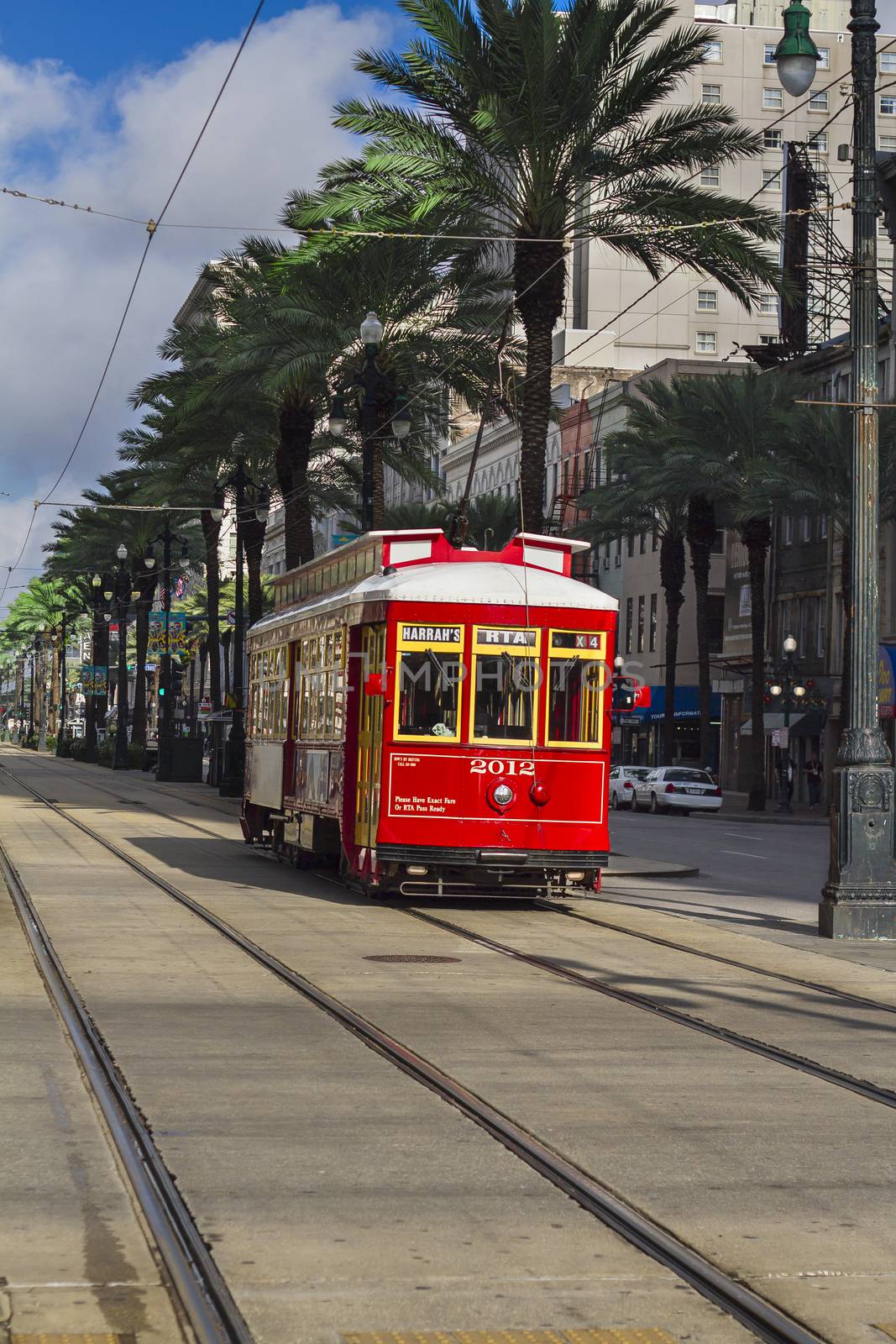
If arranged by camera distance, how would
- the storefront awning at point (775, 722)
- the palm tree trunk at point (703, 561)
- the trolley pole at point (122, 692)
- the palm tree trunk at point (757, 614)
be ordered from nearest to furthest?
the palm tree trunk at point (757, 614)
the palm tree trunk at point (703, 561)
the storefront awning at point (775, 722)
the trolley pole at point (122, 692)

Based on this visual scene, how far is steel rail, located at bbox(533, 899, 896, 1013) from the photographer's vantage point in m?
14.5

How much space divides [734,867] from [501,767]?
41.3ft

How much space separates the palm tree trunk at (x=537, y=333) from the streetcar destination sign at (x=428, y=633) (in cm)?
1029

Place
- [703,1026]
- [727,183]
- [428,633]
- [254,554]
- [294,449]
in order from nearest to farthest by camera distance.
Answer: [703,1026], [428,633], [294,449], [254,554], [727,183]

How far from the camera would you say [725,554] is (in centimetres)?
8406

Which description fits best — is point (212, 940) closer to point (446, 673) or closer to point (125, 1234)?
point (446, 673)

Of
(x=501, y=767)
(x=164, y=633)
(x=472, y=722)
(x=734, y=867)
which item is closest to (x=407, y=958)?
(x=501, y=767)

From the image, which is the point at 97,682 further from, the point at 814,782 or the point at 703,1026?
the point at 703,1026

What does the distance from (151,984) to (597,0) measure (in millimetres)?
20511

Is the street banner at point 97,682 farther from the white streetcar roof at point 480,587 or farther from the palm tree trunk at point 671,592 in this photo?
the white streetcar roof at point 480,587

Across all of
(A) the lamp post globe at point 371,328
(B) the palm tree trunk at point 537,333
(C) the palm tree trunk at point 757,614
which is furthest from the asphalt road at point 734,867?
(A) the lamp post globe at point 371,328

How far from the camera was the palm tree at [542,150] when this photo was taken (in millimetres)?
30000

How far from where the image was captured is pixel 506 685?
67.5 ft

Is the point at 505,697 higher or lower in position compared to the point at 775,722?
lower
